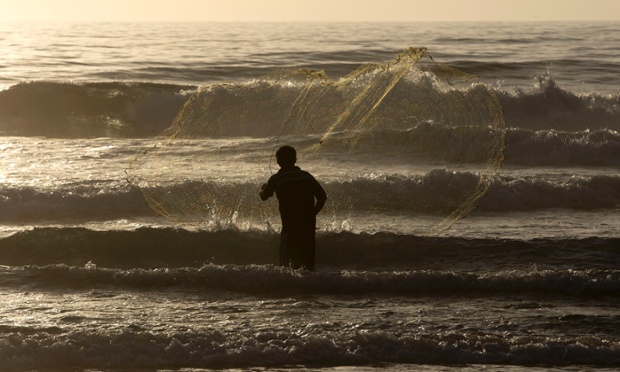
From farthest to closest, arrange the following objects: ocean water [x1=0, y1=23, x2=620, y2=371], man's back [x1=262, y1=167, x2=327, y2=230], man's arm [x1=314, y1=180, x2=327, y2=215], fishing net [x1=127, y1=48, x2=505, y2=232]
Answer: fishing net [x1=127, y1=48, x2=505, y2=232] < man's back [x1=262, y1=167, x2=327, y2=230] < man's arm [x1=314, y1=180, x2=327, y2=215] < ocean water [x1=0, y1=23, x2=620, y2=371]

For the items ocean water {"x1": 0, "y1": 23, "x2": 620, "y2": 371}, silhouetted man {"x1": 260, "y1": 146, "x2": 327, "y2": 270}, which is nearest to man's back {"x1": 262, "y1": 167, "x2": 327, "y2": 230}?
silhouetted man {"x1": 260, "y1": 146, "x2": 327, "y2": 270}

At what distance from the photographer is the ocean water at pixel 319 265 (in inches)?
398

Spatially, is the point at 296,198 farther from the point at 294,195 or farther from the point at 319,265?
the point at 319,265

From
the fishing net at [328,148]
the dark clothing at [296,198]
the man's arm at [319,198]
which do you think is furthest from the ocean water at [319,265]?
the man's arm at [319,198]

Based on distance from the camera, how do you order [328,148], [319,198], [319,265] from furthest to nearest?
[328,148], [319,265], [319,198]

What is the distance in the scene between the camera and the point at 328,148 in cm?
1692

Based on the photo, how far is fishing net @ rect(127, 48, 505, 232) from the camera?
14375mm

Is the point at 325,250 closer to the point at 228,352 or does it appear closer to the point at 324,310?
the point at 324,310

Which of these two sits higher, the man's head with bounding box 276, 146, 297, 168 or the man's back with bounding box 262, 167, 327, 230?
the man's head with bounding box 276, 146, 297, 168

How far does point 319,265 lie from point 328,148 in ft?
10.3

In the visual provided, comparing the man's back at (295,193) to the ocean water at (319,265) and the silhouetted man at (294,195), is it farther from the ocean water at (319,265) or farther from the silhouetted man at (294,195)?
the ocean water at (319,265)

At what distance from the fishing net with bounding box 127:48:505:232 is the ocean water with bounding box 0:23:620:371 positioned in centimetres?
8

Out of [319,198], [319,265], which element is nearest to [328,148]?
[319,265]

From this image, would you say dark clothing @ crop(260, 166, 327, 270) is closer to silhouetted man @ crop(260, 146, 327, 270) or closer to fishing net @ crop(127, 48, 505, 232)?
silhouetted man @ crop(260, 146, 327, 270)
